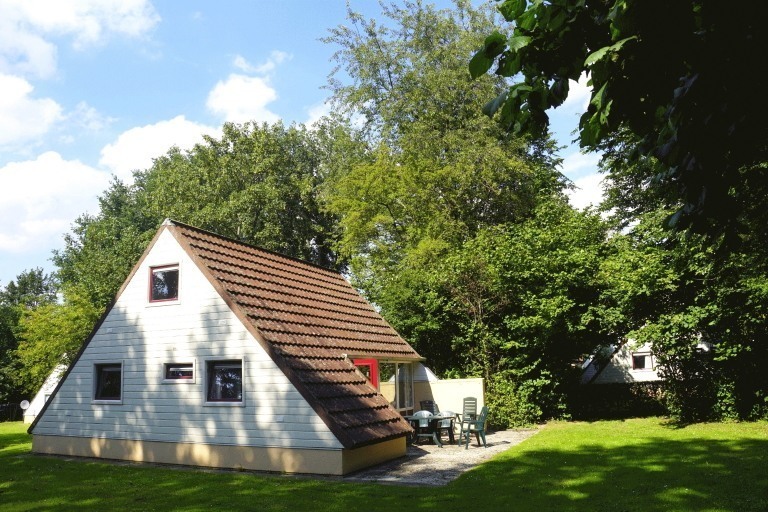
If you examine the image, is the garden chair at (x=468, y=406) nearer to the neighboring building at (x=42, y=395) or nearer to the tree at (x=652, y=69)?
the tree at (x=652, y=69)

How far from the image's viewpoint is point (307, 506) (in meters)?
10.7

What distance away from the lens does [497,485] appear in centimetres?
1216

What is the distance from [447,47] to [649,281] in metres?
19.2

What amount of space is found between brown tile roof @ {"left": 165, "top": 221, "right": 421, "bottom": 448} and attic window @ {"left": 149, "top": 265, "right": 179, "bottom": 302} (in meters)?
1.01

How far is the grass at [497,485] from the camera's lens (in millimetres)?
10594

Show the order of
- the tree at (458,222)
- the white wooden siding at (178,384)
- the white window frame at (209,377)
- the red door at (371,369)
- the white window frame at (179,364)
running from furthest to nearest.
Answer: the tree at (458,222) → the red door at (371,369) → the white window frame at (179,364) → the white window frame at (209,377) → the white wooden siding at (178,384)

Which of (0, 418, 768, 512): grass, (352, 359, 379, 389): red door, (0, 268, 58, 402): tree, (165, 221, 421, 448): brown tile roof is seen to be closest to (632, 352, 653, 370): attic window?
(0, 418, 768, 512): grass

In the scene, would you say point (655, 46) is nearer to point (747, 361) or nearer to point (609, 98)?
point (609, 98)

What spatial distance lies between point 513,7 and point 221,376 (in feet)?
43.0

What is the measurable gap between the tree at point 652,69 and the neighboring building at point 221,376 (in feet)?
32.7

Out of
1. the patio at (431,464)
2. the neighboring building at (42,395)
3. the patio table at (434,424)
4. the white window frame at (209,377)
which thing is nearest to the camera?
the patio at (431,464)

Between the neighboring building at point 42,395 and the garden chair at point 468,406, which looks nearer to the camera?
the garden chair at point 468,406

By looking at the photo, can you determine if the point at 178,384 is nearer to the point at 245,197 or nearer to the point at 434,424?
the point at 434,424

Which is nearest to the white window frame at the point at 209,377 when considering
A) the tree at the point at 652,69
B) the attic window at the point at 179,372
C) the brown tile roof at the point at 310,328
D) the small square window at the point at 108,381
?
the attic window at the point at 179,372
